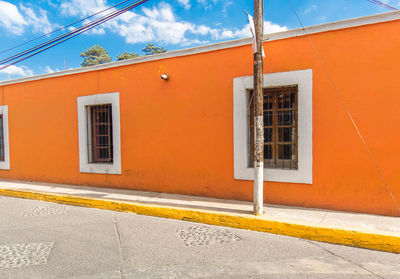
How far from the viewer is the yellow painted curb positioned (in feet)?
10.8

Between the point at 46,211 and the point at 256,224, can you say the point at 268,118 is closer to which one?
the point at 256,224

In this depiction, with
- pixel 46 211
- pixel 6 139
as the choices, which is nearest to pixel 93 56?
pixel 6 139

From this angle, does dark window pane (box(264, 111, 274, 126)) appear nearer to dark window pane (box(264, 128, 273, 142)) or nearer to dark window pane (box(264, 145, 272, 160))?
dark window pane (box(264, 128, 273, 142))

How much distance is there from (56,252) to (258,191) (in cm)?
301

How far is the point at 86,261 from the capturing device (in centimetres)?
295

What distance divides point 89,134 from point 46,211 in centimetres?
248

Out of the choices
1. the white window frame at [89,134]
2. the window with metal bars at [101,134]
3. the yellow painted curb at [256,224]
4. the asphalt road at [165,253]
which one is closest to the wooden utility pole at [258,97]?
the yellow painted curb at [256,224]

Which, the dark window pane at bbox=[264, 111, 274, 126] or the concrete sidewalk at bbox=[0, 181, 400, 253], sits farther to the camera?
the dark window pane at bbox=[264, 111, 274, 126]

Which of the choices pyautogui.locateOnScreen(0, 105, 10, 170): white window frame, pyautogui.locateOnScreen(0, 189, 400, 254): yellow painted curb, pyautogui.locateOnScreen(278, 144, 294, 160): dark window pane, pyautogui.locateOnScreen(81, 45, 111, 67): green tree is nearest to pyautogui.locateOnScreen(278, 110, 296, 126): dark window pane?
pyautogui.locateOnScreen(278, 144, 294, 160): dark window pane

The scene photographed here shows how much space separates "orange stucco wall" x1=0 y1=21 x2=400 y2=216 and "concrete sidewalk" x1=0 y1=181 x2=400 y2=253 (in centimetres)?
33

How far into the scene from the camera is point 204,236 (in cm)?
373

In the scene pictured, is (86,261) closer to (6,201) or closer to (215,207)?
(215,207)

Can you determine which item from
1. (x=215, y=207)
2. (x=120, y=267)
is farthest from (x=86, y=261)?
(x=215, y=207)

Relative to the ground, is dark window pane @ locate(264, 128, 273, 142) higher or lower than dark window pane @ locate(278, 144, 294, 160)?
higher
